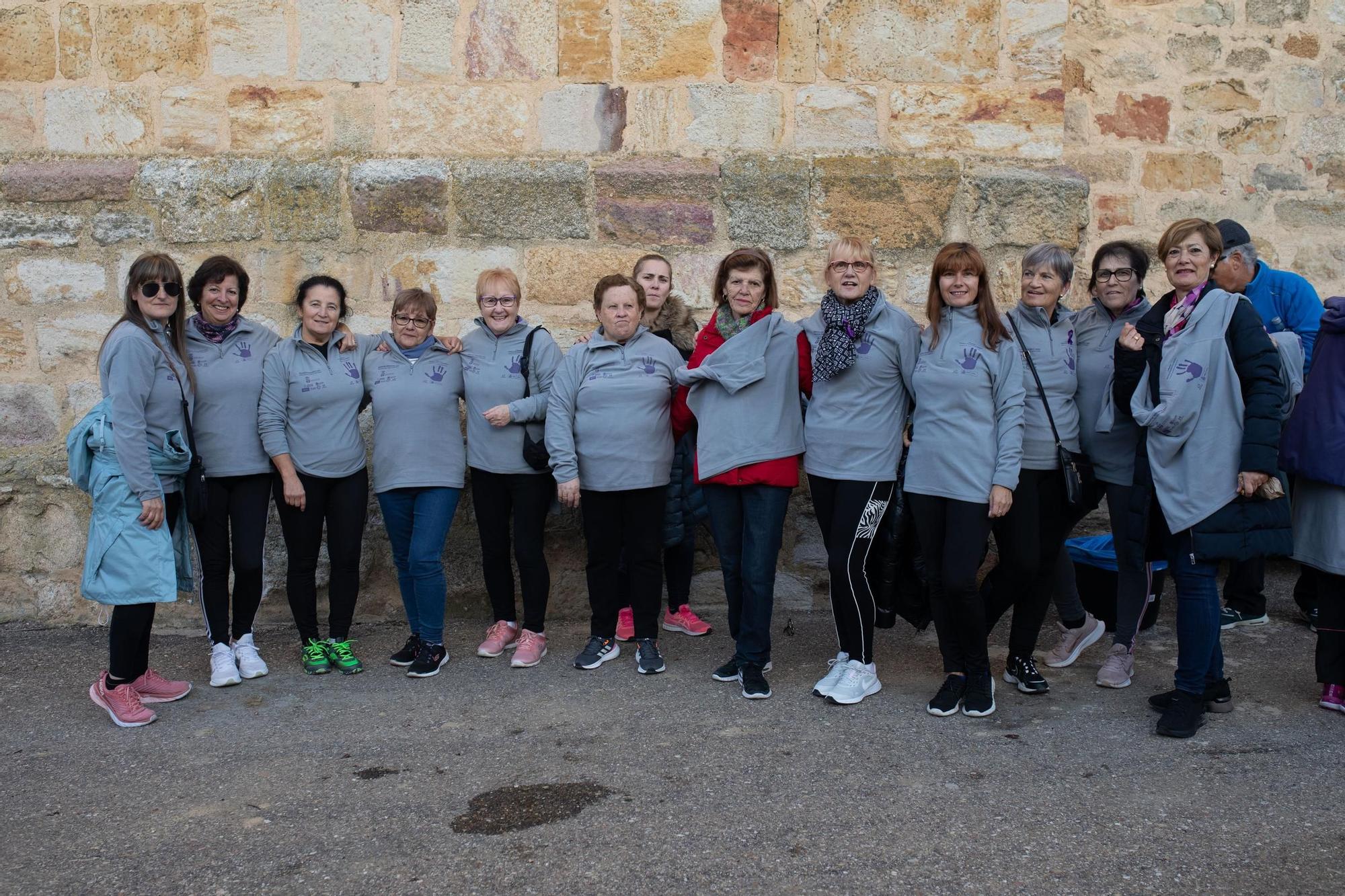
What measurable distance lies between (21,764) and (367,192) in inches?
107

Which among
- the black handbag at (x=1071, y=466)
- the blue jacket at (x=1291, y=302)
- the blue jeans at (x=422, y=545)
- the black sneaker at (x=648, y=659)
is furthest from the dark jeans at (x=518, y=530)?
the blue jacket at (x=1291, y=302)

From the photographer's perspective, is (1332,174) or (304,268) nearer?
(304,268)

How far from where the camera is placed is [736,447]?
13.6ft

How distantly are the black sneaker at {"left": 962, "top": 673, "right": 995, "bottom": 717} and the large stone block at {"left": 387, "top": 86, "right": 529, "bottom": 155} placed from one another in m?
3.07

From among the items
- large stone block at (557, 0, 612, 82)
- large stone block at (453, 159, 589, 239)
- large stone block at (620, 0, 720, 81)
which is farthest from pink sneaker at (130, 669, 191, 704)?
large stone block at (620, 0, 720, 81)

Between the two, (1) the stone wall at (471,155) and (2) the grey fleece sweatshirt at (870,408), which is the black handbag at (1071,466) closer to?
(2) the grey fleece sweatshirt at (870,408)

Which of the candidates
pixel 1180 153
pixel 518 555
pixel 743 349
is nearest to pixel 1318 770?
pixel 743 349

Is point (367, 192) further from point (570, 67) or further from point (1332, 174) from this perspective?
point (1332, 174)

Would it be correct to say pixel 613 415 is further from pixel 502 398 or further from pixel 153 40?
pixel 153 40

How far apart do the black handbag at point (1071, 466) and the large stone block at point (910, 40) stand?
1.62 metres

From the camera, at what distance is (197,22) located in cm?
515

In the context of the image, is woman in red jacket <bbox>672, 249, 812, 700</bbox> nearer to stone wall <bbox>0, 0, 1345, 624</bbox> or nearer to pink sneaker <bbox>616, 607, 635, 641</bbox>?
pink sneaker <bbox>616, 607, 635, 641</bbox>

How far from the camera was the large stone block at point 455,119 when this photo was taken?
5.21 metres

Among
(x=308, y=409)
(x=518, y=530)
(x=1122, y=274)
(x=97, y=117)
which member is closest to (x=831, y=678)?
(x=518, y=530)
